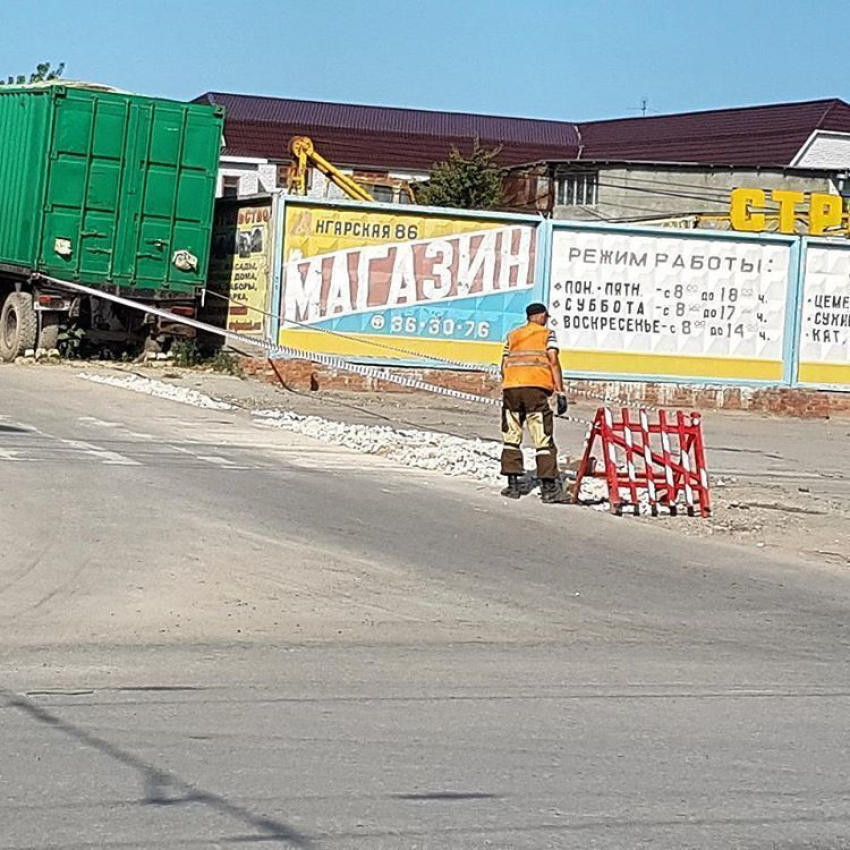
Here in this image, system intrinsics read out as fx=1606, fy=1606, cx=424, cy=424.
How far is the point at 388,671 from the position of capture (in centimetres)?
830

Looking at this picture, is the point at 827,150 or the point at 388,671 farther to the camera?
the point at 827,150

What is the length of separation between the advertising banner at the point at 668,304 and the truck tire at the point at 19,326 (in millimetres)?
7864

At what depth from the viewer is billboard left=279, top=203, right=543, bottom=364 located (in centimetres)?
2395

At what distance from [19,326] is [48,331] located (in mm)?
416

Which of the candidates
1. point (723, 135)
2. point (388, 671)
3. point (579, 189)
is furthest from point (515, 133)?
point (388, 671)

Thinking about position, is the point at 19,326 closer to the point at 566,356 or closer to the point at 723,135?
the point at 566,356

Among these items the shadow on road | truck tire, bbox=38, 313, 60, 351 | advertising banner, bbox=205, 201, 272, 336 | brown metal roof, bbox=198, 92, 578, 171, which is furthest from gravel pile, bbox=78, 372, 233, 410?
brown metal roof, bbox=198, 92, 578, 171

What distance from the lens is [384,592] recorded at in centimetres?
1028

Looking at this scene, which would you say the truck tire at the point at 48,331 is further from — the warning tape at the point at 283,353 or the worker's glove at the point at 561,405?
the worker's glove at the point at 561,405

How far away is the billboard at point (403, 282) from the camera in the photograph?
23953mm

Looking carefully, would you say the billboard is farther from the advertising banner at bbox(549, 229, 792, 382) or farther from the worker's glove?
the worker's glove

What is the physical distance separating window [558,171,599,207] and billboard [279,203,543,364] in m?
23.1

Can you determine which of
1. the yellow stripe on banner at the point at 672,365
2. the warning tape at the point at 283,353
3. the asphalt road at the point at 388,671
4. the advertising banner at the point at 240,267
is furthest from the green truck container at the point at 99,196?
the asphalt road at the point at 388,671

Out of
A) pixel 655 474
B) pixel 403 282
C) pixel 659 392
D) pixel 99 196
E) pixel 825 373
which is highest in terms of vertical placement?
pixel 99 196
